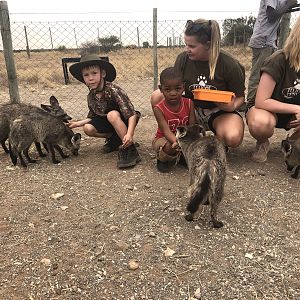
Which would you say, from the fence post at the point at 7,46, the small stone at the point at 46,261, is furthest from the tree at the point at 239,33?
→ the small stone at the point at 46,261

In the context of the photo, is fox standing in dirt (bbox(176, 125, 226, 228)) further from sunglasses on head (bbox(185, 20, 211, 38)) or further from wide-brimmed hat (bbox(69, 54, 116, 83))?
wide-brimmed hat (bbox(69, 54, 116, 83))

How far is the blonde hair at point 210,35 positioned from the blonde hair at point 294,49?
772 mm

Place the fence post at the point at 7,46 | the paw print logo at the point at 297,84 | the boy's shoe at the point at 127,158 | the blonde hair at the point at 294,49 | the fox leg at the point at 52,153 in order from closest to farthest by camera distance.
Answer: the blonde hair at the point at 294,49
the paw print logo at the point at 297,84
the boy's shoe at the point at 127,158
the fox leg at the point at 52,153
the fence post at the point at 7,46

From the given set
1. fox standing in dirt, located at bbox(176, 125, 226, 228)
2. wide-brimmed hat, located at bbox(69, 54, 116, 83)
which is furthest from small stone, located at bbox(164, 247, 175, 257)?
wide-brimmed hat, located at bbox(69, 54, 116, 83)

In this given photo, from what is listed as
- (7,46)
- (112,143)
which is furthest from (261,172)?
(7,46)

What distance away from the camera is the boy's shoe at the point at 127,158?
451cm

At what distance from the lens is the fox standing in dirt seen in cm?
298

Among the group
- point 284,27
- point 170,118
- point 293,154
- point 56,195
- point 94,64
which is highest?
point 284,27

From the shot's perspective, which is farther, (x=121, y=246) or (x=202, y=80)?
(x=202, y=80)

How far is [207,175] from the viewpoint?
2.98 meters

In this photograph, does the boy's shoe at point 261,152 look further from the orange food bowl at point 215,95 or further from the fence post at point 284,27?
the fence post at point 284,27

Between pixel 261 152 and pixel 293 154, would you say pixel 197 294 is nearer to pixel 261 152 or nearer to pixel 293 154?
pixel 293 154

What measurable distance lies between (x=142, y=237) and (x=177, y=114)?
166 cm

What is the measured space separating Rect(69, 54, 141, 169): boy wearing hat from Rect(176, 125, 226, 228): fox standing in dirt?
1.20 m
